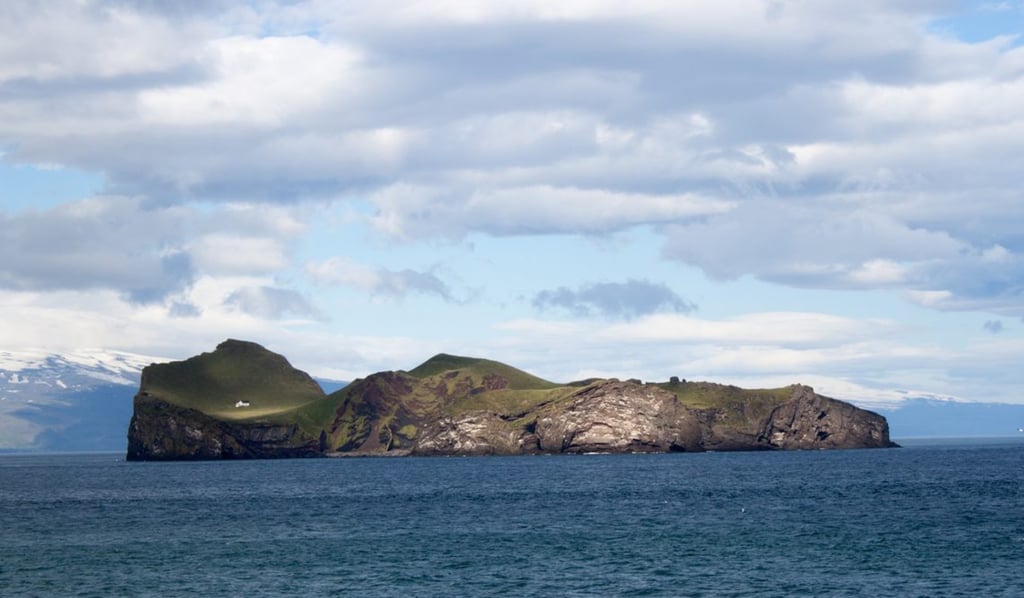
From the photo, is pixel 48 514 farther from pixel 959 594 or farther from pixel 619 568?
pixel 959 594

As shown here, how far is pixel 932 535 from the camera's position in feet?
378

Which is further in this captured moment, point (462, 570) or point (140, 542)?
point (140, 542)

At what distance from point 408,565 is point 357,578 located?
26.1 ft

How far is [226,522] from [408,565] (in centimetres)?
4814

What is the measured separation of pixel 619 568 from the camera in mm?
96875

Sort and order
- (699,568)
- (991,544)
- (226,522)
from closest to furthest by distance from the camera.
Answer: (699,568), (991,544), (226,522)

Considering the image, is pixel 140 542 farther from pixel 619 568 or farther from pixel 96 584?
pixel 619 568

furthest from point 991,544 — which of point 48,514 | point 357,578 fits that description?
point 48,514

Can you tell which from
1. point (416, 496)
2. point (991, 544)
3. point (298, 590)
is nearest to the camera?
point (298, 590)

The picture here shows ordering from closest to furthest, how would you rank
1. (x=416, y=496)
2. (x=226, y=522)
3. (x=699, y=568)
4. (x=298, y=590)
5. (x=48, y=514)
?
(x=298, y=590)
(x=699, y=568)
(x=226, y=522)
(x=48, y=514)
(x=416, y=496)

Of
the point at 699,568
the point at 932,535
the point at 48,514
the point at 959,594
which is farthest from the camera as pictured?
the point at 48,514

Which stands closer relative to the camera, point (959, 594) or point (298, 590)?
point (959, 594)

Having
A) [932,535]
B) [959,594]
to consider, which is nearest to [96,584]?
[959,594]

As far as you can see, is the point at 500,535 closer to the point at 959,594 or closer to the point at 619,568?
the point at 619,568
